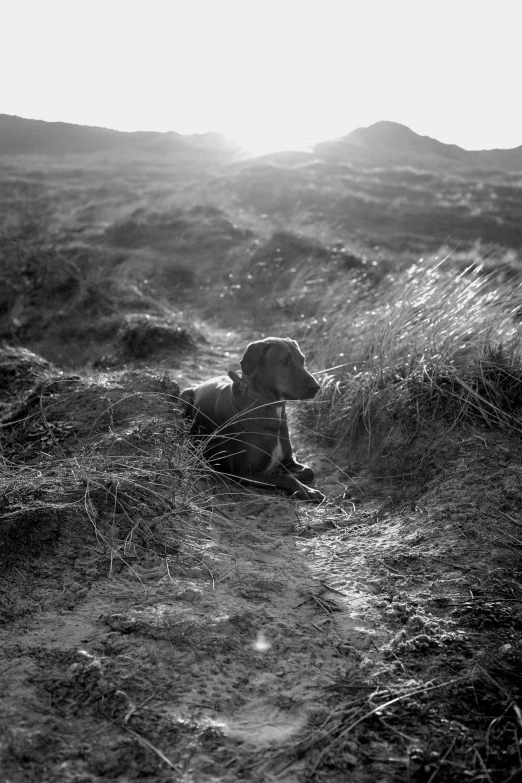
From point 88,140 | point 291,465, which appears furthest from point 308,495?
point 88,140

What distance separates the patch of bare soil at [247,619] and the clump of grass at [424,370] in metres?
0.38

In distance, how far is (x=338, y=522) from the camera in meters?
3.90

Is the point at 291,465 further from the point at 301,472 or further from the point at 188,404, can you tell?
the point at 188,404

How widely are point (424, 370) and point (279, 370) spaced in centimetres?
107

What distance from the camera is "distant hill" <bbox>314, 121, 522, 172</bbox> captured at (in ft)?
152

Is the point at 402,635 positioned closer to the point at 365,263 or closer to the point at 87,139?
the point at 365,263

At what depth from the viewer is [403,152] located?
53.1 meters

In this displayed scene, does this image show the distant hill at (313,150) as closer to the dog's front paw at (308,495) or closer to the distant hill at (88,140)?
the distant hill at (88,140)

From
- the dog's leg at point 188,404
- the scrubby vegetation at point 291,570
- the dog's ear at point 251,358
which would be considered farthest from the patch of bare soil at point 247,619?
the dog's ear at point 251,358

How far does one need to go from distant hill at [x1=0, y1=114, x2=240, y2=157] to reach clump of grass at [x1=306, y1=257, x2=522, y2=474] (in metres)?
22.1

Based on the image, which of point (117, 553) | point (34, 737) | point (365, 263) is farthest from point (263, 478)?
point (365, 263)

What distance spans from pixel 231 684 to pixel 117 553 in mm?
1008

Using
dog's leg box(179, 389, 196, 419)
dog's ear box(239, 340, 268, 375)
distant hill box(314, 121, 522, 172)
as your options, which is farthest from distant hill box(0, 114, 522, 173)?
dog's ear box(239, 340, 268, 375)

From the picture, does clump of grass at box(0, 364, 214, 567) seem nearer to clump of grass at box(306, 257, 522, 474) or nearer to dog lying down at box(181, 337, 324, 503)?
dog lying down at box(181, 337, 324, 503)
